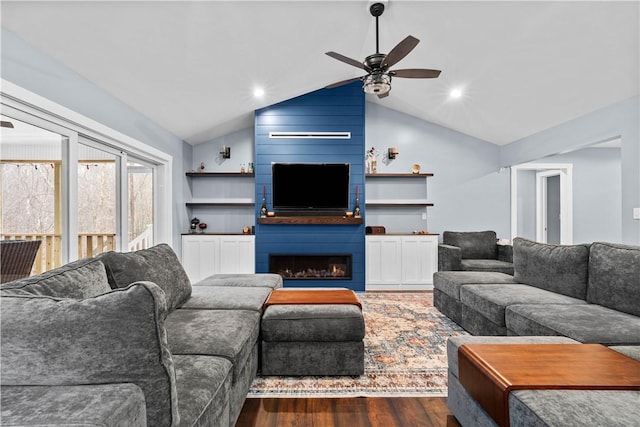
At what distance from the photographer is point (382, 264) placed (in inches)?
Result: 206

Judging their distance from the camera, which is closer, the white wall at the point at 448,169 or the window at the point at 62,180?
the window at the point at 62,180

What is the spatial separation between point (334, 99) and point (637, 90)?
3.56 m

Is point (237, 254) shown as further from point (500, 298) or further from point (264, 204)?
point (500, 298)

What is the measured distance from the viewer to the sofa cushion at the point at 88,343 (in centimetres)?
99

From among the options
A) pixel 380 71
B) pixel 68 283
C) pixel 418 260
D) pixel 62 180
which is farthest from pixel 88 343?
pixel 418 260

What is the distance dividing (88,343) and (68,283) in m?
0.66

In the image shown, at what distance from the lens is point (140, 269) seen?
209 centimetres

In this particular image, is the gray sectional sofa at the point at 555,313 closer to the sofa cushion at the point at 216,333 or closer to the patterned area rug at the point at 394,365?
the patterned area rug at the point at 394,365

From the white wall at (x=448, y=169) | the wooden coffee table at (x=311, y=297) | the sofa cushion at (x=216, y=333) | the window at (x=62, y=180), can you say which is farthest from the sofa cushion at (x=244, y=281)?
the white wall at (x=448, y=169)

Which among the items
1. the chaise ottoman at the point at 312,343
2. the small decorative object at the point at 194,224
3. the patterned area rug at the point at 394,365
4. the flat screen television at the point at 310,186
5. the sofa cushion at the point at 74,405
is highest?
the flat screen television at the point at 310,186

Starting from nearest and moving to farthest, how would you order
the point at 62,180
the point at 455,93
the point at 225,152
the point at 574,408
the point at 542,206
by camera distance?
the point at 574,408
the point at 62,180
the point at 455,93
the point at 225,152
the point at 542,206

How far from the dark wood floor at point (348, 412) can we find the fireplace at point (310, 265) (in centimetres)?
318

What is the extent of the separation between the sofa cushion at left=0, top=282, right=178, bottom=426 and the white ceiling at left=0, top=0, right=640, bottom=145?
2.13m

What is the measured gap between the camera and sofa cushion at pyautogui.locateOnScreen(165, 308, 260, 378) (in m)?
1.67
